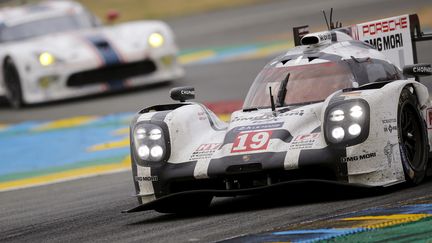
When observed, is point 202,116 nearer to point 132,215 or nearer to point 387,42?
point 132,215

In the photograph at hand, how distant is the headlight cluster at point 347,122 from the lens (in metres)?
8.62

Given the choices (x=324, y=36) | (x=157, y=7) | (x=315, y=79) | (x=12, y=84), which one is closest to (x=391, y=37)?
(x=324, y=36)

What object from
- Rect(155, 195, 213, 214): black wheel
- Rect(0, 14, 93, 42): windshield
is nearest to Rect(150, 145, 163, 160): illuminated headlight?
Rect(155, 195, 213, 214): black wheel

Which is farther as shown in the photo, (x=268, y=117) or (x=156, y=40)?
(x=156, y=40)

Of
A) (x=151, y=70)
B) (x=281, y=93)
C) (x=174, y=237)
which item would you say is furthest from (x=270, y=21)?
(x=174, y=237)

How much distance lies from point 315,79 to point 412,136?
919mm

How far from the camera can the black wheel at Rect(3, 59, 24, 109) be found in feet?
67.2

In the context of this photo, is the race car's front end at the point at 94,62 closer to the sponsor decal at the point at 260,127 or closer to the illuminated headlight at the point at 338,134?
the sponsor decal at the point at 260,127

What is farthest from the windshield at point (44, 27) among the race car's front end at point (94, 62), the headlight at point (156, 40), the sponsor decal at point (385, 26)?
the sponsor decal at point (385, 26)

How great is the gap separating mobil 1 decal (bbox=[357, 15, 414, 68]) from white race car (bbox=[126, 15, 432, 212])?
0.49 meters

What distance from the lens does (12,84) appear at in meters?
20.7

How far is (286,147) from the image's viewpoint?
8.73m

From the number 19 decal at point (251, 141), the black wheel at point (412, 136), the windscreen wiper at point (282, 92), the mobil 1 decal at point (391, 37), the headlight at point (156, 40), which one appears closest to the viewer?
the number 19 decal at point (251, 141)

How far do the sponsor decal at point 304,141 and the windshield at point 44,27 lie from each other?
503 inches
